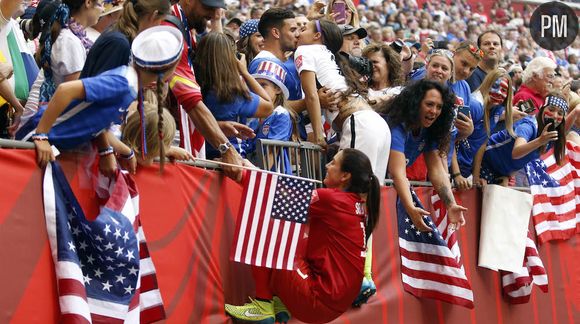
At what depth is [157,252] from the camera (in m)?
7.28

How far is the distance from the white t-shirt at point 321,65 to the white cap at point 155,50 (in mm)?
2740

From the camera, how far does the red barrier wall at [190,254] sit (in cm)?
620

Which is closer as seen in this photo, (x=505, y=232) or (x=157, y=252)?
(x=157, y=252)

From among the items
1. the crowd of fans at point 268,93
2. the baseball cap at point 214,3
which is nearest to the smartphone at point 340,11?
the crowd of fans at point 268,93

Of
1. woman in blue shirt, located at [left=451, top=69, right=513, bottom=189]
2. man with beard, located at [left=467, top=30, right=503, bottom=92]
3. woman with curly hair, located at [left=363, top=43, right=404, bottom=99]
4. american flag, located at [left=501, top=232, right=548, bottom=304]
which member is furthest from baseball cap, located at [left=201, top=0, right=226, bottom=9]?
american flag, located at [left=501, top=232, right=548, bottom=304]

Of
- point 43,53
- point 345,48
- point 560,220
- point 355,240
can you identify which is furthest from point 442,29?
point 43,53

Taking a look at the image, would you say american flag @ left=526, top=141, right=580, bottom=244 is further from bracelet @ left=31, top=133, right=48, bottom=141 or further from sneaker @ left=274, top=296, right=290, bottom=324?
bracelet @ left=31, top=133, right=48, bottom=141

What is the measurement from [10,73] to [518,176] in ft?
20.6

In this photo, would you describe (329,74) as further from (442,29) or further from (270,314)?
(442,29)

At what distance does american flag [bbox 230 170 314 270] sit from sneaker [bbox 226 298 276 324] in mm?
297

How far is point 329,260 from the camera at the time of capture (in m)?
8.13

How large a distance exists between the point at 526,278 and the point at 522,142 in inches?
52.7

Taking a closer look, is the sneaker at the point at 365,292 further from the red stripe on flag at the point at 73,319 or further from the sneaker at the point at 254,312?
the red stripe on flag at the point at 73,319

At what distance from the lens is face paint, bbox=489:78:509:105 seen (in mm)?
11109
